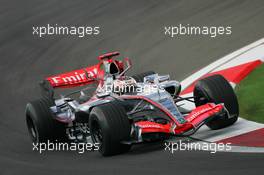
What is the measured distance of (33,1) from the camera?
23078mm

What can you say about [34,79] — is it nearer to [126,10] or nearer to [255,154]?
[126,10]

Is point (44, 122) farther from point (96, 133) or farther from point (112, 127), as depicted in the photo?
point (112, 127)

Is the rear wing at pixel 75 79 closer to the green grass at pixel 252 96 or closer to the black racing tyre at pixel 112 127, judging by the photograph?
the black racing tyre at pixel 112 127

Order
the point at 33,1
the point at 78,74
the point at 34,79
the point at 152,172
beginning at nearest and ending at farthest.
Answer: the point at 152,172 → the point at 78,74 → the point at 34,79 → the point at 33,1

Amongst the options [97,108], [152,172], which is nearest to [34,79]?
[97,108]

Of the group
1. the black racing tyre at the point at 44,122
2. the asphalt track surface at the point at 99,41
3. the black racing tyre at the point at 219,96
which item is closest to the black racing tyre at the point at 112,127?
the asphalt track surface at the point at 99,41

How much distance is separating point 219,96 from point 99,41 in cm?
759

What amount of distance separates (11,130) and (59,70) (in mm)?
3758

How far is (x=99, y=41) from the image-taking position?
20000 mm

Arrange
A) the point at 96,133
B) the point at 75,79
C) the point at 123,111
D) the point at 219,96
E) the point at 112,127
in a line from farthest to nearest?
1. the point at 75,79
2. the point at 219,96
3. the point at 96,133
4. the point at 123,111
5. the point at 112,127

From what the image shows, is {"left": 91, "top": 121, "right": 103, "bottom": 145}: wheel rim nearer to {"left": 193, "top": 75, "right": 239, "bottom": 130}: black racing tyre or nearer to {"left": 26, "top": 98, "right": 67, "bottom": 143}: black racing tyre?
{"left": 26, "top": 98, "right": 67, "bottom": 143}: black racing tyre

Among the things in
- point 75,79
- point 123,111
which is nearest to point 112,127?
point 123,111

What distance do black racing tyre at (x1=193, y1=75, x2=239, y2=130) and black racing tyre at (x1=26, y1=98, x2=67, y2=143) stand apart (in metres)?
2.60

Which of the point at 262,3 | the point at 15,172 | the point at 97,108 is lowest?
the point at 15,172
